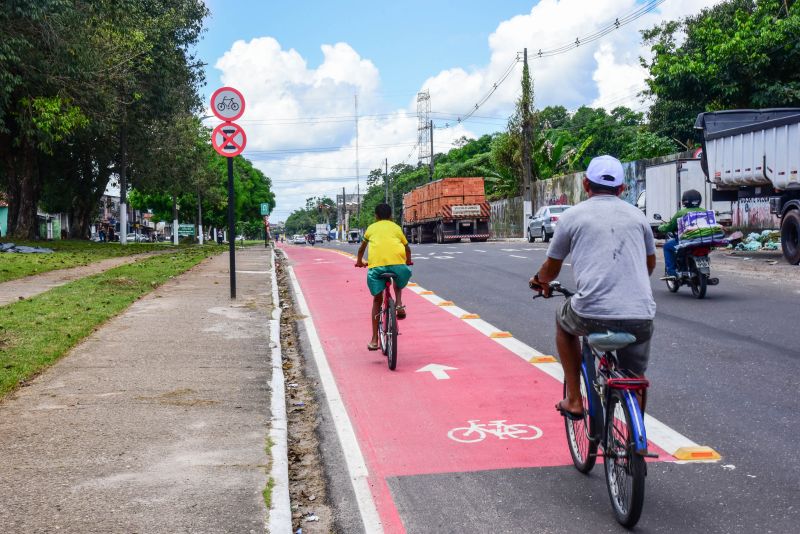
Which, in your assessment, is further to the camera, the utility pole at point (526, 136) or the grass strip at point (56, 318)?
the utility pole at point (526, 136)

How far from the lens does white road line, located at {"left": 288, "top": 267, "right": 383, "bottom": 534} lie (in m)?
4.51

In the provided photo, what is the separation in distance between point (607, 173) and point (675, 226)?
9.14m

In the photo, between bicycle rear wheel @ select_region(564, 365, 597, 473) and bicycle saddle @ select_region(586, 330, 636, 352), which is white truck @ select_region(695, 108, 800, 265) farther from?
bicycle saddle @ select_region(586, 330, 636, 352)

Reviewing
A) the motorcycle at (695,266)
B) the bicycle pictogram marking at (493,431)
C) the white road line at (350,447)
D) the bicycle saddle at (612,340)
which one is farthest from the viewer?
the motorcycle at (695,266)

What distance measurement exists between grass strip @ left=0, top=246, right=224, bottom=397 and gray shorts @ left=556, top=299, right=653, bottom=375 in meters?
4.84

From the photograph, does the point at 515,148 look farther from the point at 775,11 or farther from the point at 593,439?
the point at 593,439

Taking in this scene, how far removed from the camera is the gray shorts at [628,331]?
4285 mm

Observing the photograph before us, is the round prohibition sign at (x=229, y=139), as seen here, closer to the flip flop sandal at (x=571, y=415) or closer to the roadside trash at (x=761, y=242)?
the flip flop sandal at (x=571, y=415)

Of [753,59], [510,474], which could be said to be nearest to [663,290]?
[510,474]

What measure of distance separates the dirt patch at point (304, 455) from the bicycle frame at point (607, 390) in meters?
1.46

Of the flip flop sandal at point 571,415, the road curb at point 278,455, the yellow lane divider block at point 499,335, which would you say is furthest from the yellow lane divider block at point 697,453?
the yellow lane divider block at point 499,335

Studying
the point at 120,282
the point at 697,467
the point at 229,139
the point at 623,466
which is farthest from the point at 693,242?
the point at 120,282

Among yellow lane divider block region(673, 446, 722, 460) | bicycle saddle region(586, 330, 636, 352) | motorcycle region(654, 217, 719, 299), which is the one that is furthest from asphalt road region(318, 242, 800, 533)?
motorcycle region(654, 217, 719, 299)

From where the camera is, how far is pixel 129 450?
17.6 ft
